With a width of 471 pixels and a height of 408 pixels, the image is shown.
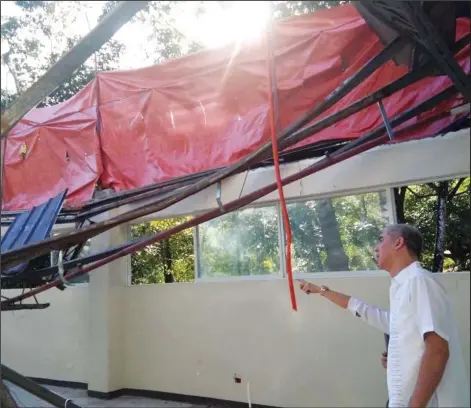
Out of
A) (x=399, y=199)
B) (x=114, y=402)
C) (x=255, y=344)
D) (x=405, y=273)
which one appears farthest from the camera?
(x=114, y=402)

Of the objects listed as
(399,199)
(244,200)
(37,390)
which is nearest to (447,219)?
(399,199)

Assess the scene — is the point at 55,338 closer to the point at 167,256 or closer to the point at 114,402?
the point at 114,402

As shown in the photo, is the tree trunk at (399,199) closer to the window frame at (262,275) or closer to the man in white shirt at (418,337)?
the window frame at (262,275)

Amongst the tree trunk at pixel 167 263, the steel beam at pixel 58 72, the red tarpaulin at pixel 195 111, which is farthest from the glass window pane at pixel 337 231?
the steel beam at pixel 58 72

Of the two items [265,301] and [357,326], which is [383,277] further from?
[265,301]

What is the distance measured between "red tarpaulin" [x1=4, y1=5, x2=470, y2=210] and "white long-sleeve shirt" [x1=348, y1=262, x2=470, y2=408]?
107 cm

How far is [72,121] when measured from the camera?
3.65 metres

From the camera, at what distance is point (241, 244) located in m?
4.25

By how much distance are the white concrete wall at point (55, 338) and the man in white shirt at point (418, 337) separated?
4.56 meters

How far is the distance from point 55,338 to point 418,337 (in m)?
5.20

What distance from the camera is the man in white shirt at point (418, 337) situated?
0.99 metres

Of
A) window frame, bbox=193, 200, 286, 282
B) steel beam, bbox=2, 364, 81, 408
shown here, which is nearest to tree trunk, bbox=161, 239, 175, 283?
window frame, bbox=193, 200, 286, 282

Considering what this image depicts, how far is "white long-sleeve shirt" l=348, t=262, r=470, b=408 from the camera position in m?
1.06

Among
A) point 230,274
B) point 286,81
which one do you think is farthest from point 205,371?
point 286,81
